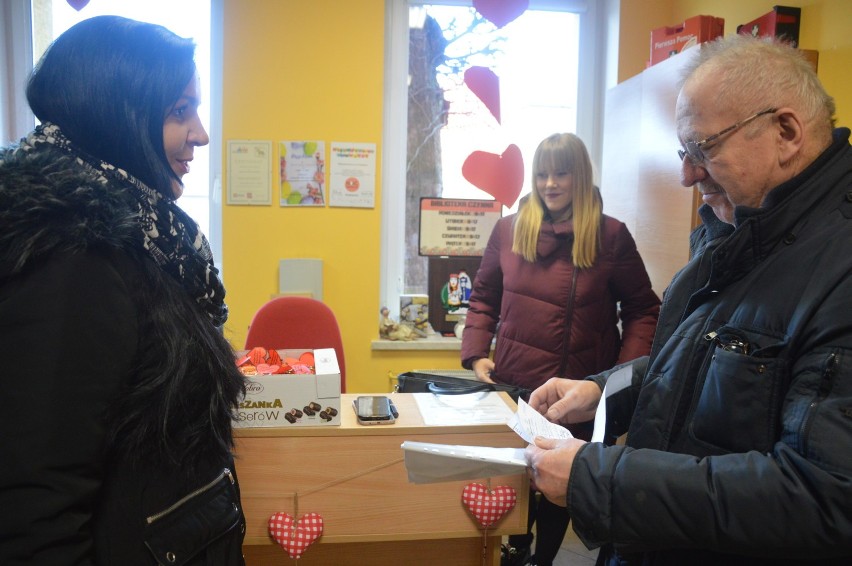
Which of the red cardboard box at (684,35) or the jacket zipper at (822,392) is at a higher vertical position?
the red cardboard box at (684,35)

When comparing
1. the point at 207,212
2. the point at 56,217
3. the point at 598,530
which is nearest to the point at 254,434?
the point at 56,217

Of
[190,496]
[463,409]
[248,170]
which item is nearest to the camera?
[190,496]

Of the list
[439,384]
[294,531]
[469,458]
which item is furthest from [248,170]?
[469,458]

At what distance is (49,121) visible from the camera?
0.93 meters

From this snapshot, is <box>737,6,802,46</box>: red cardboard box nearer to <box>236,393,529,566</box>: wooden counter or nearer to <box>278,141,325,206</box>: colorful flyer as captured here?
<box>236,393,529,566</box>: wooden counter

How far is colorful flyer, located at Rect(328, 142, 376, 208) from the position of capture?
3.19m

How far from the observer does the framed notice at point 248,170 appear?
10.3 ft

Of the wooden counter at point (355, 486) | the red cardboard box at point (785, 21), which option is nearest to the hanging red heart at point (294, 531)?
the wooden counter at point (355, 486)

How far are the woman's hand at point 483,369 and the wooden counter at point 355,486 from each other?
97 cm

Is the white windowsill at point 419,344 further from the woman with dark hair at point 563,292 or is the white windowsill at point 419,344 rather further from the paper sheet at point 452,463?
the paper sheet at point 452,463

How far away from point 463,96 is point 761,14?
148 cm

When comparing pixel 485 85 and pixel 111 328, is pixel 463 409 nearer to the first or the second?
pixel 111 328

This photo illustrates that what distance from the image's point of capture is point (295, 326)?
2334 millimetres

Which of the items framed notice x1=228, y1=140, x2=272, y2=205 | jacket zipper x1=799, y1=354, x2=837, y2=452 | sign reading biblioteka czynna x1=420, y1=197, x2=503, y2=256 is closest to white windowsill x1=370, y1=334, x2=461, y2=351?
sign reading biblioteka czynna x1=420, y1=197, x2=503, y2=256
